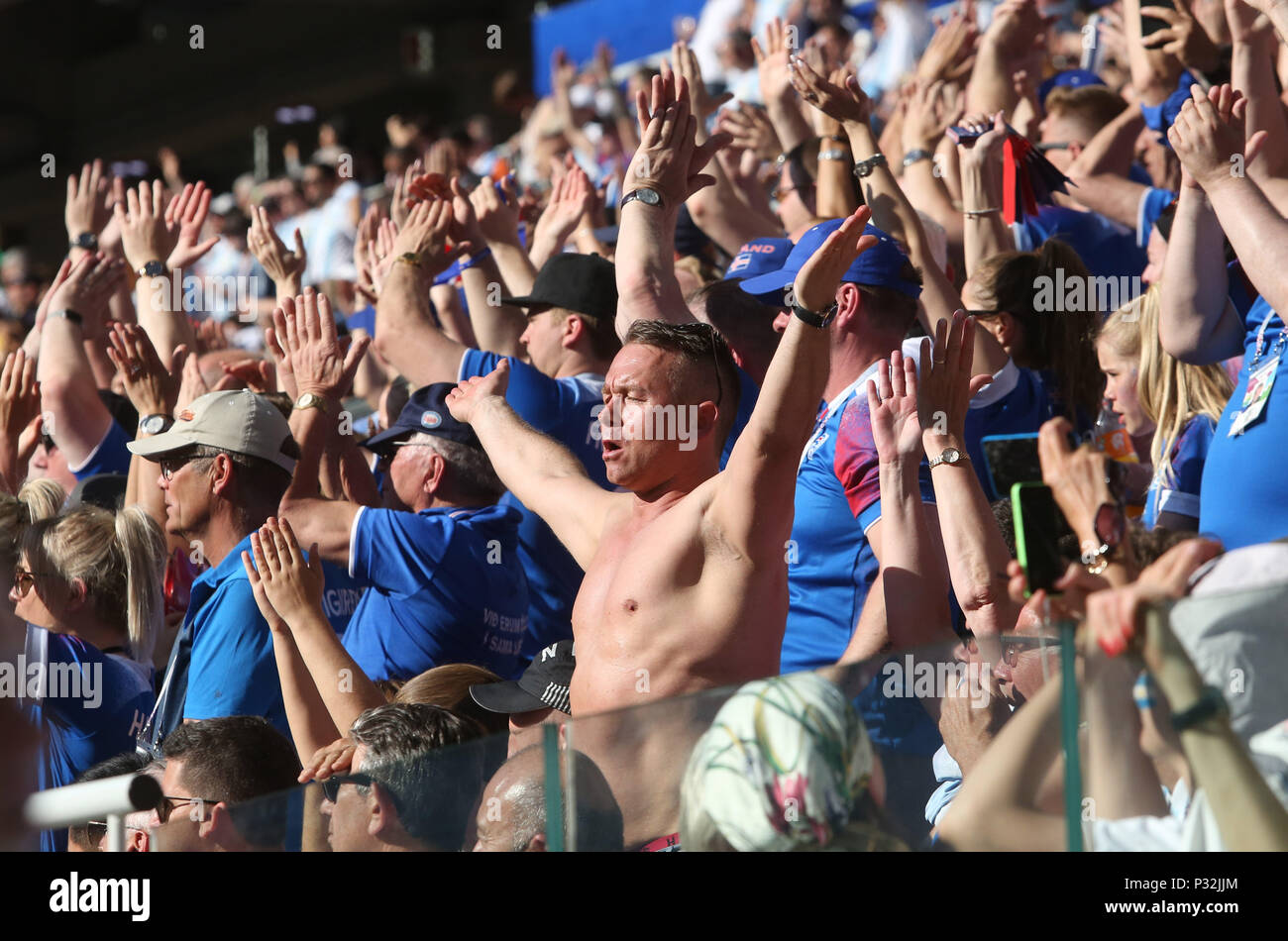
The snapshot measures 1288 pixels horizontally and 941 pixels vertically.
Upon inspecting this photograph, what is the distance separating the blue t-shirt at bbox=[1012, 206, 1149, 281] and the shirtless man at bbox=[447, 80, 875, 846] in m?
2.10

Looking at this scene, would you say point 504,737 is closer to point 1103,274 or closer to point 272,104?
point 1103,274

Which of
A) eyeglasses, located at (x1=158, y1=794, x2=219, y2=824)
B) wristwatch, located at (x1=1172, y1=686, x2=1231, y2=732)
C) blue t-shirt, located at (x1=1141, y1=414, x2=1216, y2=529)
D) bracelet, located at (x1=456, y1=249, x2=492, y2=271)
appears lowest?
eyeglasses, located at (x1=158, y1=794, x2=219, y2=824)

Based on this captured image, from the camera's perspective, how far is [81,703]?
3.87 metres

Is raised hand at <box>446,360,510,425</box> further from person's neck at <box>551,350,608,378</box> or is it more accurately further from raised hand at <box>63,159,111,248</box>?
raised hand at <box>63,159,111,248</box>

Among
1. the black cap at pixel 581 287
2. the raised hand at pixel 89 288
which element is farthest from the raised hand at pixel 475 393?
the raised hand at pixel 89 288

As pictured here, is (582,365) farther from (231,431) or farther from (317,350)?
(231,431)

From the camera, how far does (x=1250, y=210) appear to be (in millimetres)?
3105

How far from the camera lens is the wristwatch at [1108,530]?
1887mm

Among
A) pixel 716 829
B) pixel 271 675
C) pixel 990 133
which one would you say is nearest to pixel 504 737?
pixel 716 829

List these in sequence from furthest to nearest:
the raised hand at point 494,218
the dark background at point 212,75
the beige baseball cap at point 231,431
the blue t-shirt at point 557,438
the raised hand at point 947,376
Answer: the dark background at point 212,75 → the raised hand at point 494,218 → the blue t-shirt at point 557,438 → the beige baseball cap at point 231,431 → the raised hand at point 947,376

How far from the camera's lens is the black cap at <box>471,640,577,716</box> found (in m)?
3.19

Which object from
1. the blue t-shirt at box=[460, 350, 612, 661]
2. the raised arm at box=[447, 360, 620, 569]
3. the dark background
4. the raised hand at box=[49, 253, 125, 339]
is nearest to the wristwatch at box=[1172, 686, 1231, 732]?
the raised arm at box=[447, 360, 620, 569]

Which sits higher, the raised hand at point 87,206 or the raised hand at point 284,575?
the raised hand at point 87,206

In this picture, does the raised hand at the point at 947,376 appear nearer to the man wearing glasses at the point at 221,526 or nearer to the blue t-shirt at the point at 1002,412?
the blue t-shirt at the point at 1002,412
